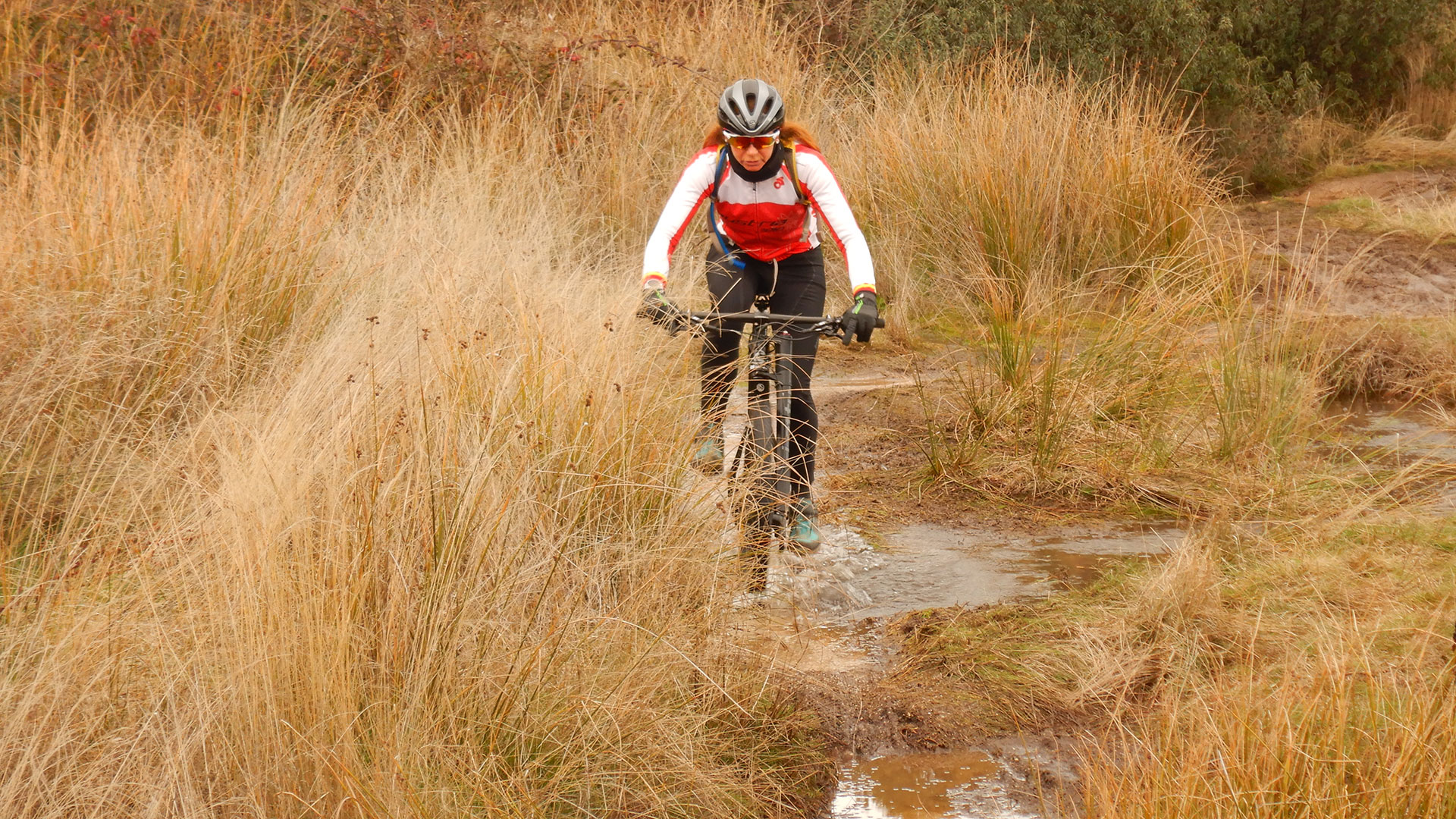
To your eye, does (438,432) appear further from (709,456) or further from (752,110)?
(752,110)

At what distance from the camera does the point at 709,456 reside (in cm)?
425

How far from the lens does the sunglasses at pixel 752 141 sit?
15.5 feet

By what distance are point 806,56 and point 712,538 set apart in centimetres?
836

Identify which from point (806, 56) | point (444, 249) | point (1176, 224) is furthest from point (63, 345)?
point (806, 56)

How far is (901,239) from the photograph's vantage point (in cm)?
916

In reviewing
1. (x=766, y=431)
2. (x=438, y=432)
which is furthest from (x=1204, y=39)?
(x=438, y=432)

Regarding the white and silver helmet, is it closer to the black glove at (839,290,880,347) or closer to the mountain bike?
the mountain bike

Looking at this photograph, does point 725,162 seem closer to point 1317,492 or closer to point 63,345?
point 63,345

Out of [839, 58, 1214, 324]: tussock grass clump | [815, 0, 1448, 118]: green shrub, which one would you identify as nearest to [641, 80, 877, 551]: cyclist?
[839, 58, 1214, 324]: tussock grass clump

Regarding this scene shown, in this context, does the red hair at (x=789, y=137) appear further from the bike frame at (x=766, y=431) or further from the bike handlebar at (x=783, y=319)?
the bike handlebar at (x=783, y=319)

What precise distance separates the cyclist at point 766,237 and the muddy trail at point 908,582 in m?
0.40

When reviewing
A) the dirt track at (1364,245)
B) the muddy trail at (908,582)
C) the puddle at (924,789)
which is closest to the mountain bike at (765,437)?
the muddy trail at (908,582)

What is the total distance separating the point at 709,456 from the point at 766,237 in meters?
1.23

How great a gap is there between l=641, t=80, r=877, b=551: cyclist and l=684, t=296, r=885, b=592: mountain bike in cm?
8
